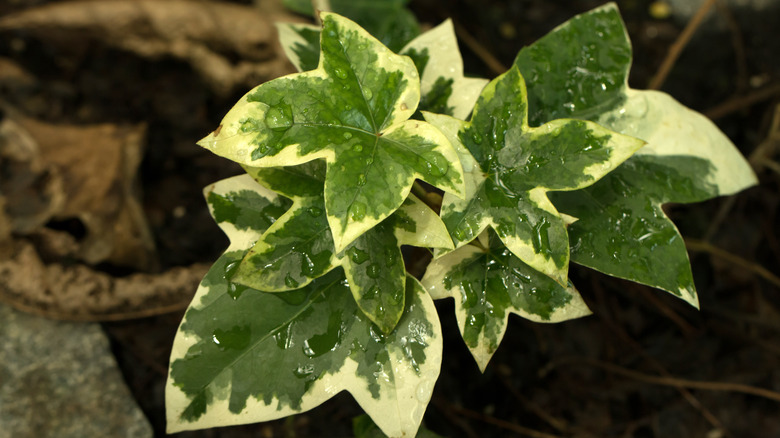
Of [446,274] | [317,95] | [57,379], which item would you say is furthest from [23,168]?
[446,274]

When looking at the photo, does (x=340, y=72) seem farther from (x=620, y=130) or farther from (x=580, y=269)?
(x=580, y=269)

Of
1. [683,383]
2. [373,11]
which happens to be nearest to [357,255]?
[373,11]

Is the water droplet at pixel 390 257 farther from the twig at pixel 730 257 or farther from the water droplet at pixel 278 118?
the twig at pixel 730 257

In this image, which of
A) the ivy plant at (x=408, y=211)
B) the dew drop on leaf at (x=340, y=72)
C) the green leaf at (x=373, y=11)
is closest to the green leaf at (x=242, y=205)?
the ivy plant at (x=408, y=211)

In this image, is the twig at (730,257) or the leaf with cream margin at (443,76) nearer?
the leaf with cream margin at (443,76)

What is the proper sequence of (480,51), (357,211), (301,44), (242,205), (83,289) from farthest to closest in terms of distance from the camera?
(480,51) → (83,289) → (301,44) → (242,205) → (357,211)

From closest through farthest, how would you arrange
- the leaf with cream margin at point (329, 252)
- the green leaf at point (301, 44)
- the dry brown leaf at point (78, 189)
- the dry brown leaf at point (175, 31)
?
the leaf with cream margin at point (329, 252) < the green leaf at point (301, 44) < the dry brown leaf at point (78, 189) < the dry brown leaf at point (175, 31)

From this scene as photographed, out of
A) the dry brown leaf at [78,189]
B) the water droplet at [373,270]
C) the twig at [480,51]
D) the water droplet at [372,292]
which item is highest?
the water droplet at [373,270]
